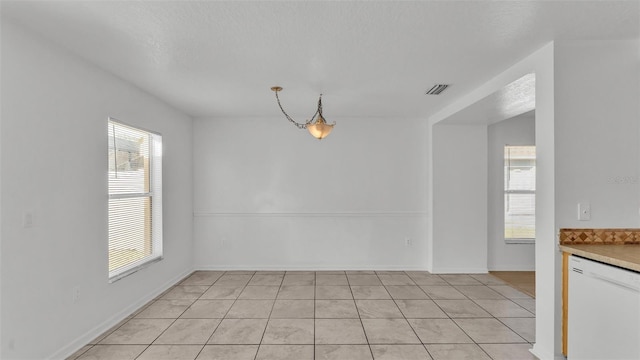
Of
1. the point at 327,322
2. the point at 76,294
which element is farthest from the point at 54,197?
the point at 327,322

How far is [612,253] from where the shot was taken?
2.14 metres

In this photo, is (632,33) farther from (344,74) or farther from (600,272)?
(344,74)

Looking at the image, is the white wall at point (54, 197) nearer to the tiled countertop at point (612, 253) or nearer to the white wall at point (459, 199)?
the tiled countertop at point (612, 253)

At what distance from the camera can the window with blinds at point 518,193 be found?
5195 millimetres

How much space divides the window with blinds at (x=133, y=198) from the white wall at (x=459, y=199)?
409 centimetres

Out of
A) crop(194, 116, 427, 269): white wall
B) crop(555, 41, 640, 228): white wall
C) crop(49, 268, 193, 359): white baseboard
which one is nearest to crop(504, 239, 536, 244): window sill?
crop(194, 116, 427, 269): white wall

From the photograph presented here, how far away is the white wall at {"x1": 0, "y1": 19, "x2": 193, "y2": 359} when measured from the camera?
2.15 meters

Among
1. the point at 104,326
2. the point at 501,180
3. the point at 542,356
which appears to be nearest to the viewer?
the point at 542,356

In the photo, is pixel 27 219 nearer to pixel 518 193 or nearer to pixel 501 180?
pixel 501 180

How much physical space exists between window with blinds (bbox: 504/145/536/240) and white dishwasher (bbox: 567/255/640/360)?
3159 mm

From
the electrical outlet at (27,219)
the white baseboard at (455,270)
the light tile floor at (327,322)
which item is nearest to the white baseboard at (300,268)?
the white baseboard at (455,270)

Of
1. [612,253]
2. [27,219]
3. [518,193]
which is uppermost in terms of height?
[518,193]

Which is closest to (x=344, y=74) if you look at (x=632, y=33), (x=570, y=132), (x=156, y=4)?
(x=156, y=4)

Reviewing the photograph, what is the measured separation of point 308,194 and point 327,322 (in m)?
2.37
